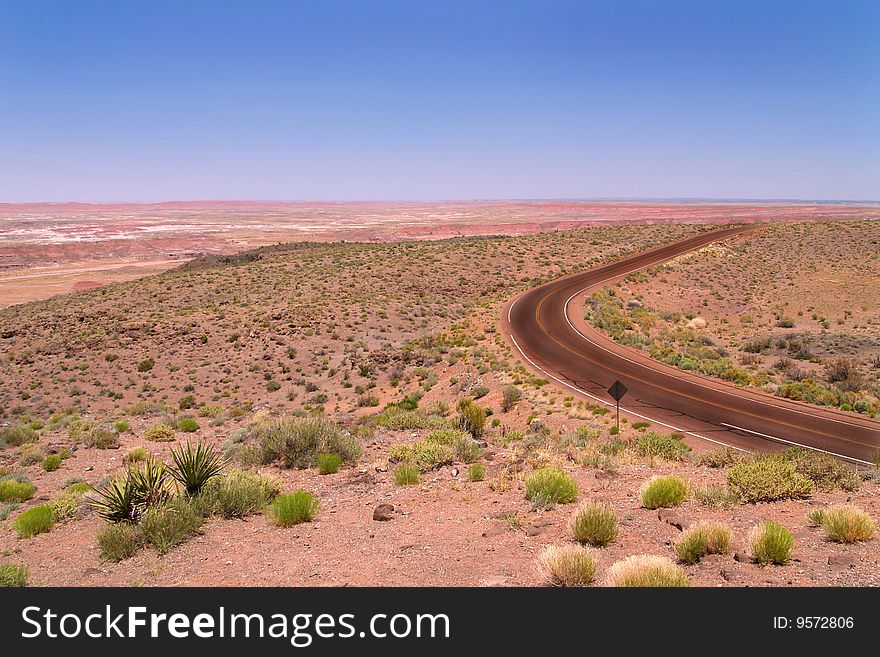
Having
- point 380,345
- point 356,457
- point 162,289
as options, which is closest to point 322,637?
point 356,457

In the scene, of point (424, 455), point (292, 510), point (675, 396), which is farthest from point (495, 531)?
point (675, 396)

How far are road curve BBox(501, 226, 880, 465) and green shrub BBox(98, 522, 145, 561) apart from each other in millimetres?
17042

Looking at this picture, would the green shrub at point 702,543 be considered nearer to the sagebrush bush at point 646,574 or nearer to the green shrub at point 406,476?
the sagebrush bush at point 646,574

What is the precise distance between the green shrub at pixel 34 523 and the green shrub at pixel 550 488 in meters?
9.39

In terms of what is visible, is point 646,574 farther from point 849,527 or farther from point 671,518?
point 849,527

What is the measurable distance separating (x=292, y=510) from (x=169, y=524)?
6.56 feet

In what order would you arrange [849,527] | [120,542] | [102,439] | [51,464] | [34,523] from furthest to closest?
1. [102,439]
2. [51,464]
3. [34,523]
4. [120,542]
5. [849,527]

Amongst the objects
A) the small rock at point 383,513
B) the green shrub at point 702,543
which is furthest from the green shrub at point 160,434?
the green shrub at point 702,543

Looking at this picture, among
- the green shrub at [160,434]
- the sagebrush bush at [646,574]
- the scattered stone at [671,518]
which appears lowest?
the green shrub at [160,434]

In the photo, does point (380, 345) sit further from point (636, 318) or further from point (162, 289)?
point (162, 289)

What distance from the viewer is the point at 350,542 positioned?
29.0 ft

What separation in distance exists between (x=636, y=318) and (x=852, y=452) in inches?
1030

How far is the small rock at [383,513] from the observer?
32.4ft

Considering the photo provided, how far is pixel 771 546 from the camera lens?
23.7ft
